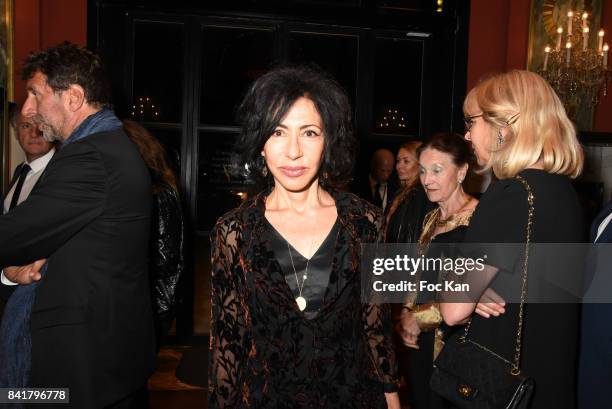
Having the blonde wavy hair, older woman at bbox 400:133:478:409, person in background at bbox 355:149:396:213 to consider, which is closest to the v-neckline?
the blonde wavy hair

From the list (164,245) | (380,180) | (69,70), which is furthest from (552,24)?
(69,70)

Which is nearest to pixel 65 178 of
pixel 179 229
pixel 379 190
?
pixel 179 229

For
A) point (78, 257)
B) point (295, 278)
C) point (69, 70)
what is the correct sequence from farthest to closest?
1. point (69, 70)
2. point (78, 257)
3. point (295, 278)

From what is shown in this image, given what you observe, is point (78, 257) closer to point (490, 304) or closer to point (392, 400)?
point (392, 400)

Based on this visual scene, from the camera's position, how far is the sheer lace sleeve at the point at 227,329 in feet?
5.67

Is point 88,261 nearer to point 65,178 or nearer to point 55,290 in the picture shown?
point 55,290

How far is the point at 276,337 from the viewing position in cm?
173

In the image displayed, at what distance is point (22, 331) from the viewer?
6.61 ft

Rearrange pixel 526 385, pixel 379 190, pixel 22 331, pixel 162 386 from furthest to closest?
pixel 379 190 → pixel 162 386 → pixel 22 331 → pixel 526 385

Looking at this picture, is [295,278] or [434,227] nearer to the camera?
[295,278]

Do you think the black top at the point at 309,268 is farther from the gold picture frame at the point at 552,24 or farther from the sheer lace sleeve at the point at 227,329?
the gold picture frame at the point at 552,24

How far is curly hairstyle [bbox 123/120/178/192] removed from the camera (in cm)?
308

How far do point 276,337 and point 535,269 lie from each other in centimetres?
85

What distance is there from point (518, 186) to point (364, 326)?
2.33ft
